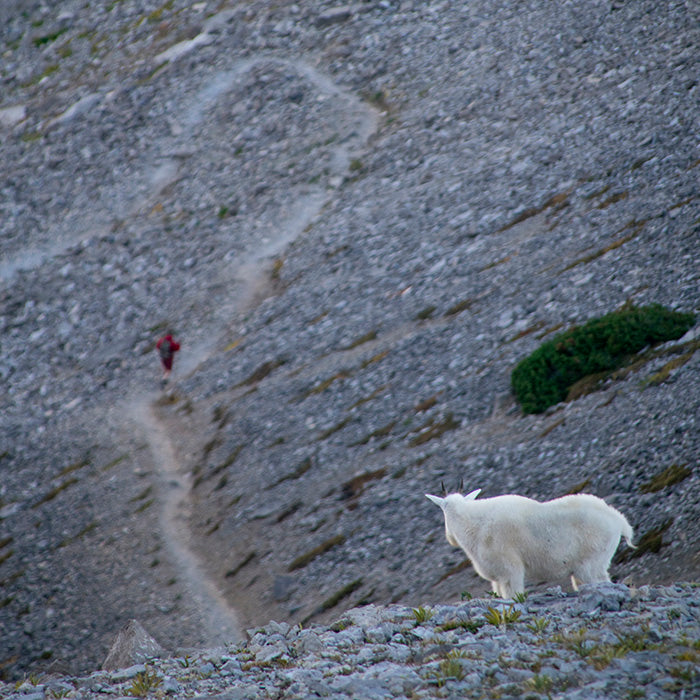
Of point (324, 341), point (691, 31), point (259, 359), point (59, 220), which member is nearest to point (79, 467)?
point (259, 359)

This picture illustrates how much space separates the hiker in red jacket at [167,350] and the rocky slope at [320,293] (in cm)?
98

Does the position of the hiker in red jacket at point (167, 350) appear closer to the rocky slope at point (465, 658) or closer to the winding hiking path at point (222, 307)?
the winding hiking path at point (222, 307)

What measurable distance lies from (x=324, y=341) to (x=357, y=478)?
8092 millimetres

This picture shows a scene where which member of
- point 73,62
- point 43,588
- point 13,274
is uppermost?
point 73,62

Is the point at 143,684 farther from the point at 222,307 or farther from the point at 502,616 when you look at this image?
the point at 222,307

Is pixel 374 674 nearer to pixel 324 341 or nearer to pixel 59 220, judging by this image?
pixel 324 341

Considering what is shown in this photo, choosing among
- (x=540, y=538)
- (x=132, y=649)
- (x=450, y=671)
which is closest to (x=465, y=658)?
(x=450, y=671)

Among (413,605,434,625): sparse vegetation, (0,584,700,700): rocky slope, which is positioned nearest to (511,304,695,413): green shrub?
(0,584,700,700): rocky slope

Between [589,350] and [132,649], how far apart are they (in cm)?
1566

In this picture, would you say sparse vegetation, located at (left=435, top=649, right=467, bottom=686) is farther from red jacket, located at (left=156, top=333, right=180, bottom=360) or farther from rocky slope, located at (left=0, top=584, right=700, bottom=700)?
red jacket, located at (left=156, top=333, right=180, bottom=360)

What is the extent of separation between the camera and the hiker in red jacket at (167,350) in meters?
33.9

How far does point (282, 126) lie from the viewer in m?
45.3

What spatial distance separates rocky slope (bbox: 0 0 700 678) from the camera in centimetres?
2209

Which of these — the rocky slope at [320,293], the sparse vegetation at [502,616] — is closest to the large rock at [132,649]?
the sparse vegetation at [502,616]
